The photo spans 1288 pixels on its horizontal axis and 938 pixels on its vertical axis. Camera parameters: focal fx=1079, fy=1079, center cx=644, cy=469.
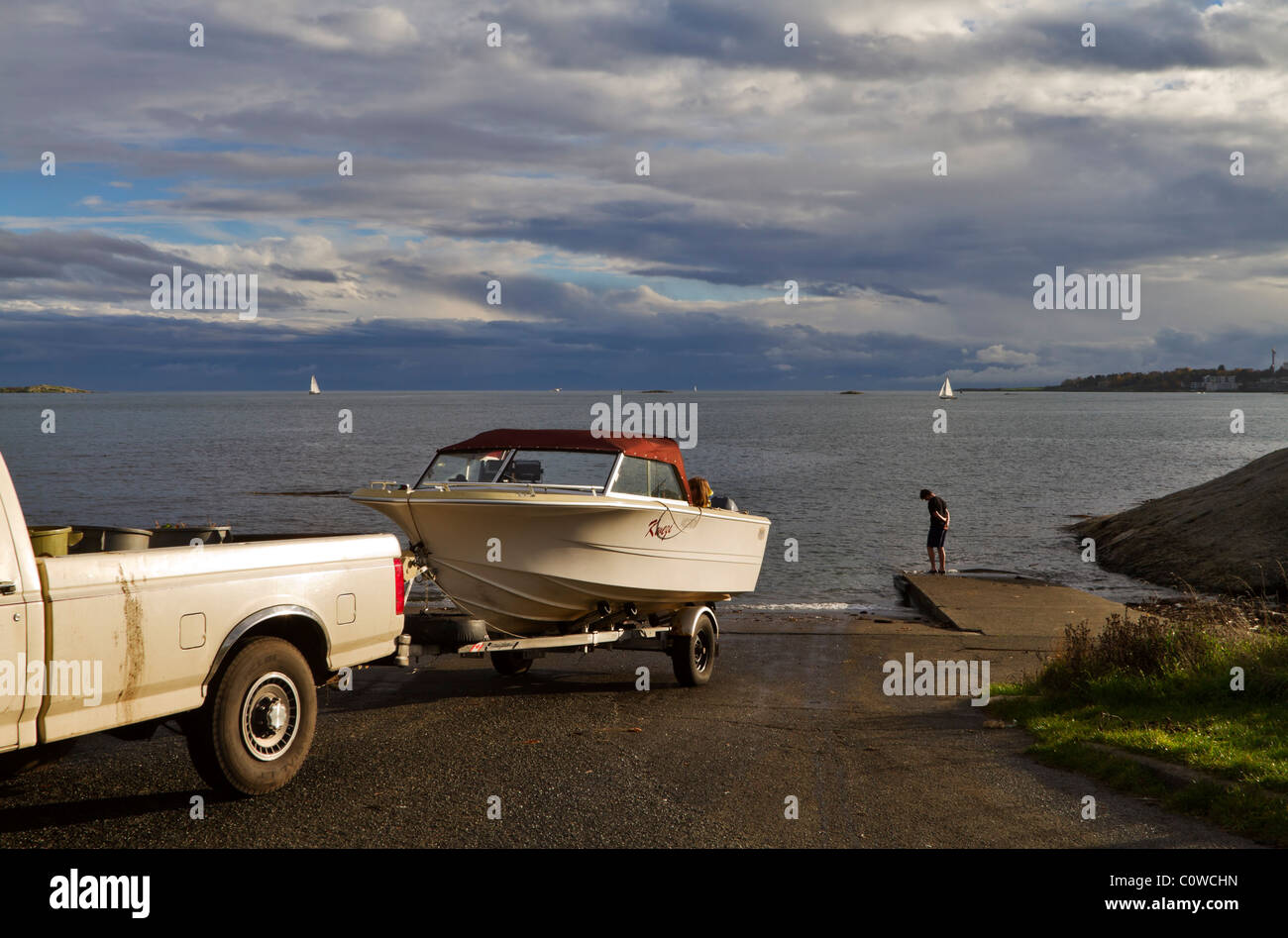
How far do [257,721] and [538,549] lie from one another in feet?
12.1

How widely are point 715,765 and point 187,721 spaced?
3.74 m

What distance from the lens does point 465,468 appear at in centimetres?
1108

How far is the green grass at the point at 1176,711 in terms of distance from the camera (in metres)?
7.12

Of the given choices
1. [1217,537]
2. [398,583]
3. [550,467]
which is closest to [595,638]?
[550,467]

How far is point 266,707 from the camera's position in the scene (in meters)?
6.97

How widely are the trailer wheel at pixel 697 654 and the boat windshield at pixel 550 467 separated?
2080 millimetres

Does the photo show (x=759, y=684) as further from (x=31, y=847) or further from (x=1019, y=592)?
(x=1019, y=592)

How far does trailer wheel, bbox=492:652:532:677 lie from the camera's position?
39.5ft

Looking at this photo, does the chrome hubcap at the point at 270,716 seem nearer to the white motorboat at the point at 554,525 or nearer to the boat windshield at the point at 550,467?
the white motorboat at the point at 554,525

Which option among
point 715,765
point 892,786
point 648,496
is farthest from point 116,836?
point 648,496

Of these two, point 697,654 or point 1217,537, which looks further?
point 1217,537

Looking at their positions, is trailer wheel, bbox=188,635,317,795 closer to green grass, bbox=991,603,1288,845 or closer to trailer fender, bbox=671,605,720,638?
trailer fender, bbox=671,605,720,638

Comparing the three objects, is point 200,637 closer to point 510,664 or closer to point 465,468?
point 465,468

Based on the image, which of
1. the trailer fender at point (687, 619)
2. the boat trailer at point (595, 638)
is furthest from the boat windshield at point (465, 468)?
the trailer fender at point (687, 619)
